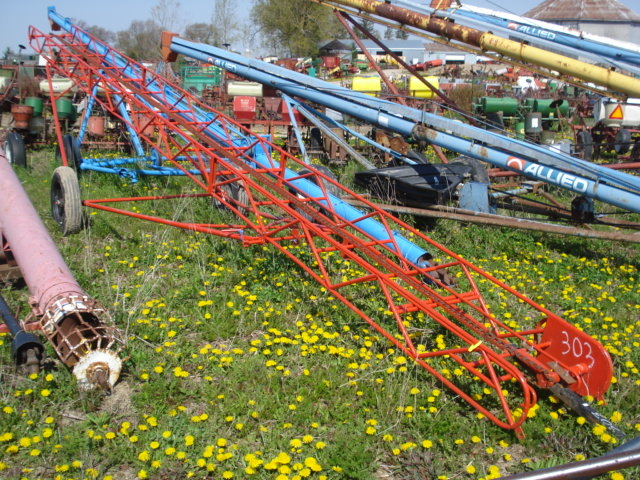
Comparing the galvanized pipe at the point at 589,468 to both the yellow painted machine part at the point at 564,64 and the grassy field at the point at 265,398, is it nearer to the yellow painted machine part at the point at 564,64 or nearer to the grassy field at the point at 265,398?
the grassy field at the point at 265,398

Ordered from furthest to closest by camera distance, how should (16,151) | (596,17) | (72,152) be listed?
(596,17) → (16,151) → (72,152)

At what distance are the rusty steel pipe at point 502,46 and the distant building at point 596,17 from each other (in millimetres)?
63902

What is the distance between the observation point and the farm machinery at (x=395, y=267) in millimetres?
3641

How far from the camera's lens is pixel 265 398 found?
3.80 m

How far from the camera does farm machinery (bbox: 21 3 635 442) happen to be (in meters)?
3.64

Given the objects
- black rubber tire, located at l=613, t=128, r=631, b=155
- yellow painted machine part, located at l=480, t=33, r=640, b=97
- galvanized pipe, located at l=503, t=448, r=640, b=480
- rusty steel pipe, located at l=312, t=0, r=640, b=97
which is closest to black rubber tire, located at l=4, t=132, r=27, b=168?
rusty steel pipe, located at l=312, t=0, r=640, b=97

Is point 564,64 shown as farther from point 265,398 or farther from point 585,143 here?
point 585,143

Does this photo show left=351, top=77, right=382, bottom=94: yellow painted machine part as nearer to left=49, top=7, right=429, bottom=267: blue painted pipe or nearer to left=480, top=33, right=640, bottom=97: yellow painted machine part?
left=49, top=7, right=429, bottom=267: blue painted pipe

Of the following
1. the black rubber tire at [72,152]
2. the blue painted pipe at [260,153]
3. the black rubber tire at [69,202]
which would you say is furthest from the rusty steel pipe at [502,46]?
the black rubber tire at [69,202]

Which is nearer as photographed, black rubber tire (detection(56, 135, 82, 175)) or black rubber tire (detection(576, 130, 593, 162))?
black rubber tire (detection(56, 135, 82, 175))

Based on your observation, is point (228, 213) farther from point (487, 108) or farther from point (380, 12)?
point (487, 108)

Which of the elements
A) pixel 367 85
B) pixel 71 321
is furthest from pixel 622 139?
pixel 71 321

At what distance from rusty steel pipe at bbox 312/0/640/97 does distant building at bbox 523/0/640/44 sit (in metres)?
63.9

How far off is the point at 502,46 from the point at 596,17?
68.3 meters
